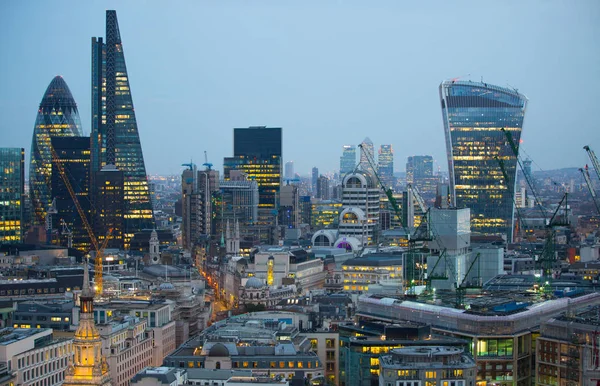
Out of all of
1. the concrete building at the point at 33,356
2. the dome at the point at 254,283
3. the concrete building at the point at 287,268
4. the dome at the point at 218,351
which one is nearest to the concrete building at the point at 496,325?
the dome at the point at 218,351

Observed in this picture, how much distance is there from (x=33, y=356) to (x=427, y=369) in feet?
91.2

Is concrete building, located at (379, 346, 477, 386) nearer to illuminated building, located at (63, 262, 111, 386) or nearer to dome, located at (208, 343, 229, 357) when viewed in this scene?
dome, located at (208, 343, 229, 357)

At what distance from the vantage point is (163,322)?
113312 mm

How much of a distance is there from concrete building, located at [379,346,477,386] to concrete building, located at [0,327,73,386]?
20.5 m

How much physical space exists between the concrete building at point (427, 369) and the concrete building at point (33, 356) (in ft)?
67.3

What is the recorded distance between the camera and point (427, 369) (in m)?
78.8

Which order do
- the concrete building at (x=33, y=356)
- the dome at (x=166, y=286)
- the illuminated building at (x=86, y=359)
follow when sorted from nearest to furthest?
the illuminated building at (x=86, y=359) → the concrete building at (x=33, y=356) → the dome at (x=166, y=286)

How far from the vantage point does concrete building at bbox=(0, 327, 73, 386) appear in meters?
85.2

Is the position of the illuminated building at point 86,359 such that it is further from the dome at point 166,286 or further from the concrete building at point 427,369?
the dome at point 166,286

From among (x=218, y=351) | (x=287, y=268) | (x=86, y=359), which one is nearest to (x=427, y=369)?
(x=218, y=351)

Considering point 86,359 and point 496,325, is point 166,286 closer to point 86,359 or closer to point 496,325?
point 496,325

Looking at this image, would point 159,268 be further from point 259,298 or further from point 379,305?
point 379,305

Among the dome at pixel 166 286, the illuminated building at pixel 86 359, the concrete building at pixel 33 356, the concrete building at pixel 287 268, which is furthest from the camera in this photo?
the concrete building at pixel 287 268

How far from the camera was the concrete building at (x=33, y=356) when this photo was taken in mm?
85188
